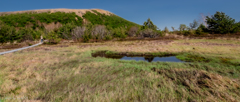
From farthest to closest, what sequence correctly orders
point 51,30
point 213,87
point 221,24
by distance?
point 221,24, point 51,30, point 213,87

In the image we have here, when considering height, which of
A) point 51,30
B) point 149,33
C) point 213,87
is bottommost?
point 213,87

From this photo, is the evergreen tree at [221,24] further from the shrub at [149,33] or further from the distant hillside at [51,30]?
the distant hillside at [51,30]

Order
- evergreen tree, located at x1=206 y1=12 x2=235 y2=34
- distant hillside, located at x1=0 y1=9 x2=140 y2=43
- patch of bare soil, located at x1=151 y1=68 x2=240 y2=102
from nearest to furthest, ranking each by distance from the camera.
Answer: patch of bare soil, located at x1=151 y1=68 x2=240 y2=102 → distant hillside, located at x1=0 y1=9 x2=140 y2=43 → evergreen tree, located at x1=206 y1=12 x2=235 y2=34

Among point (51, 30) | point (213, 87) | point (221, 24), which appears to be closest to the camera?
point (213, 87)

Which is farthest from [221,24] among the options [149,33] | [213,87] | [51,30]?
[51,30]

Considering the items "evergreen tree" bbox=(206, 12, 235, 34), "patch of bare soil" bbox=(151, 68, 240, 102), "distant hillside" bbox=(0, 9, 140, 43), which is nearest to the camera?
"patch of bare soil" bbox=(151, 68, 240, 102)

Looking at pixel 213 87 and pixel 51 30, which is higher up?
pixel 51 30

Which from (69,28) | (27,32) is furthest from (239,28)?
(27,32)

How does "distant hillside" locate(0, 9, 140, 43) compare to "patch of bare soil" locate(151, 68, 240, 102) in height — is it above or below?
above

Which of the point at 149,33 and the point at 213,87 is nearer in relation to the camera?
the point at 213,87

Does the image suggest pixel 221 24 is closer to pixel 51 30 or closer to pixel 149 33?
pixel 149 33

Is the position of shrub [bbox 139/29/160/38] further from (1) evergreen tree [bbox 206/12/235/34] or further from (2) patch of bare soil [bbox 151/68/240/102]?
(2) patch of bare soil [bbox 151/68/240/102]

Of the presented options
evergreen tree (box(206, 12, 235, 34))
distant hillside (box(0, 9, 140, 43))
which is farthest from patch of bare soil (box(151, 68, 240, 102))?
evergreen tree (box(206, 12, 235, 34))

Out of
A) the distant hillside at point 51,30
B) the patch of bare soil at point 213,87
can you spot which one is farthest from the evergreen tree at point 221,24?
the patch of bare soil at point 213,87
